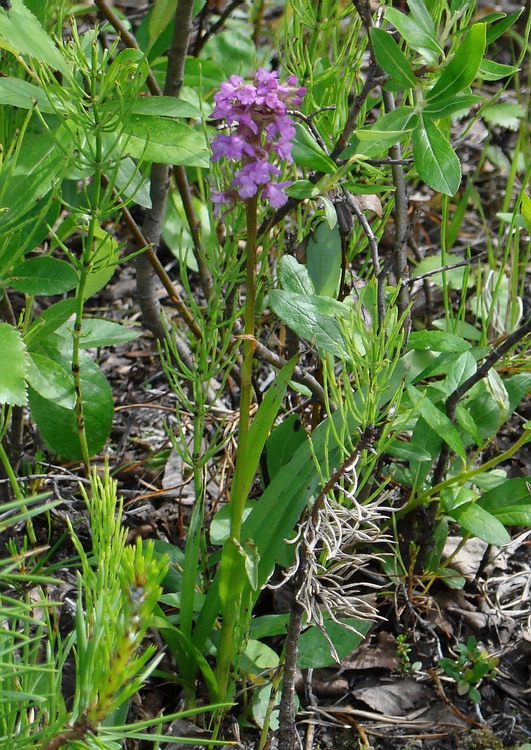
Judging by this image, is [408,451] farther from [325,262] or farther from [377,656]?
[377,656]

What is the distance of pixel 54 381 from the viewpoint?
4.33 ft

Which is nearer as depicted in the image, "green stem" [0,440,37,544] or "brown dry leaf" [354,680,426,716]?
"green stem" [0,440,37,544]

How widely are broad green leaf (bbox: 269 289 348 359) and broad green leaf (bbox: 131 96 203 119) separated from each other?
1.05 ft

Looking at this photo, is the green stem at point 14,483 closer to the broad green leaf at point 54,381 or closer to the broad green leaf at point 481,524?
the broad green leaf at point 54,381

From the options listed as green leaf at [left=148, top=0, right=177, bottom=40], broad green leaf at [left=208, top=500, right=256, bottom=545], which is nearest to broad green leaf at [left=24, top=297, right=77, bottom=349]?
broad green leaf at [left=208, top=500, right=256, bottom=545]

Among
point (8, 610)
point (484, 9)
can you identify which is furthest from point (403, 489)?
point (484, 9)

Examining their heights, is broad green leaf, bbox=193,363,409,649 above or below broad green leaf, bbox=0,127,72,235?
below

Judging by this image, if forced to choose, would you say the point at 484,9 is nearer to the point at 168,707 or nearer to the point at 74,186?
the point at 74,186

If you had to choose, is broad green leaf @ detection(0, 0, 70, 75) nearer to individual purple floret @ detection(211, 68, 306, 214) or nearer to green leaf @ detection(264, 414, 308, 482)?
individual purple floret @ detection(211, 68, 306, 214)

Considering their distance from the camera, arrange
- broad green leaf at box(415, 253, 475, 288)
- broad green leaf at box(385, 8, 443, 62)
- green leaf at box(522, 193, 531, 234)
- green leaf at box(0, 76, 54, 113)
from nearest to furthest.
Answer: broad green leaf at box(385, 8, 443, 62) < green leaf at box(0, 76, 54, 113) < green leaf at box(522, 193, 531, 234) < broad green leaf at box(415, 253, 475, 288)

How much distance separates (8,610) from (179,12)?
3.71ft

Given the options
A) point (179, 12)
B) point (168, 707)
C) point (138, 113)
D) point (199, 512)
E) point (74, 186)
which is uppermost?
point (179, 12)

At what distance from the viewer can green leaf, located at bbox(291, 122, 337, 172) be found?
1.13 meters

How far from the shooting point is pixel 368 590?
159 centimetres
